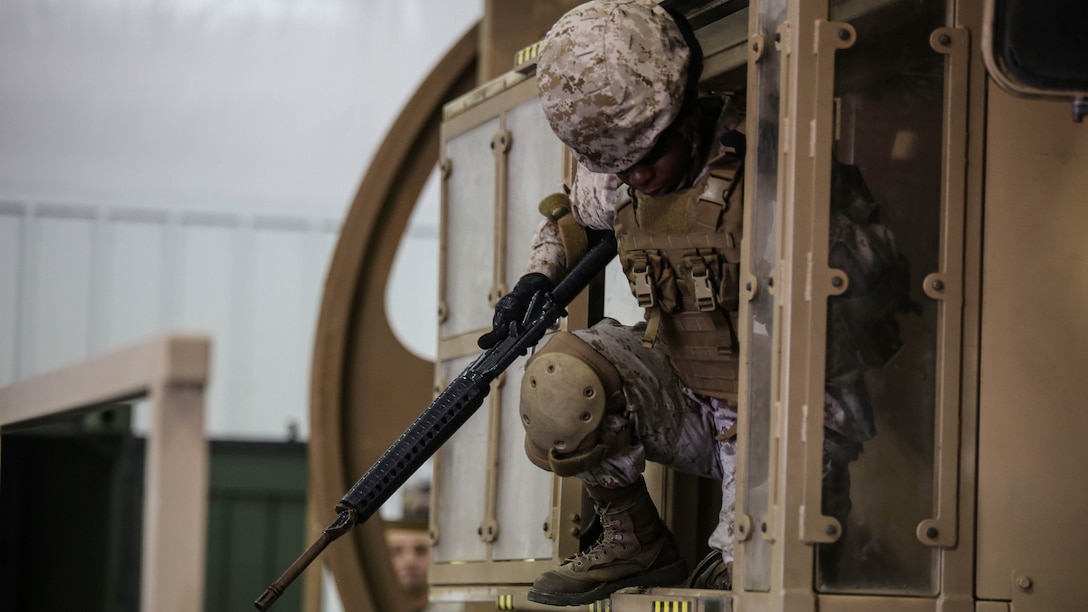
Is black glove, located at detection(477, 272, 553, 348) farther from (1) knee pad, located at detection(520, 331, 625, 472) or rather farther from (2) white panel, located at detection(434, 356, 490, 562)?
Answer: (2) white panel, located at detection(434, 356, 490, 562)

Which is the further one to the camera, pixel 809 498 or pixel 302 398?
pixel 302 398

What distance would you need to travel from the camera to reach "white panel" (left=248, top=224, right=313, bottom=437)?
9250 mm

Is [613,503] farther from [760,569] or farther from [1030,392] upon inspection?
[1030,392]

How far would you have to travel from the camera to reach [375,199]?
611cm

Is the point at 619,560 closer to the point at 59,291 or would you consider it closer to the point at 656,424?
the point at 656,424

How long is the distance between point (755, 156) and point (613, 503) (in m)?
0.83

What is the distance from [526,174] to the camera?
160 inches

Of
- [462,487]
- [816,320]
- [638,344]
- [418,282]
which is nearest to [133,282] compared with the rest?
[418,282]

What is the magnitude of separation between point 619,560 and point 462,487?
45.6 inches

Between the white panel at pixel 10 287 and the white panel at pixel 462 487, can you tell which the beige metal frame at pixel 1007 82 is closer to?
the white panel at pixel 462 487

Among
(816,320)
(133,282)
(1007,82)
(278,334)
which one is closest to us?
(1007,82)

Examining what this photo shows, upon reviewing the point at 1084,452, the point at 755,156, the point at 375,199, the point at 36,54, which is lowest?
the point at 1084,452

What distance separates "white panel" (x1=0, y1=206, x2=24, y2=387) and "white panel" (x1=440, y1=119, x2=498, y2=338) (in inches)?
176

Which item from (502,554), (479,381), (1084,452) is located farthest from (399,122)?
(1084,452)
